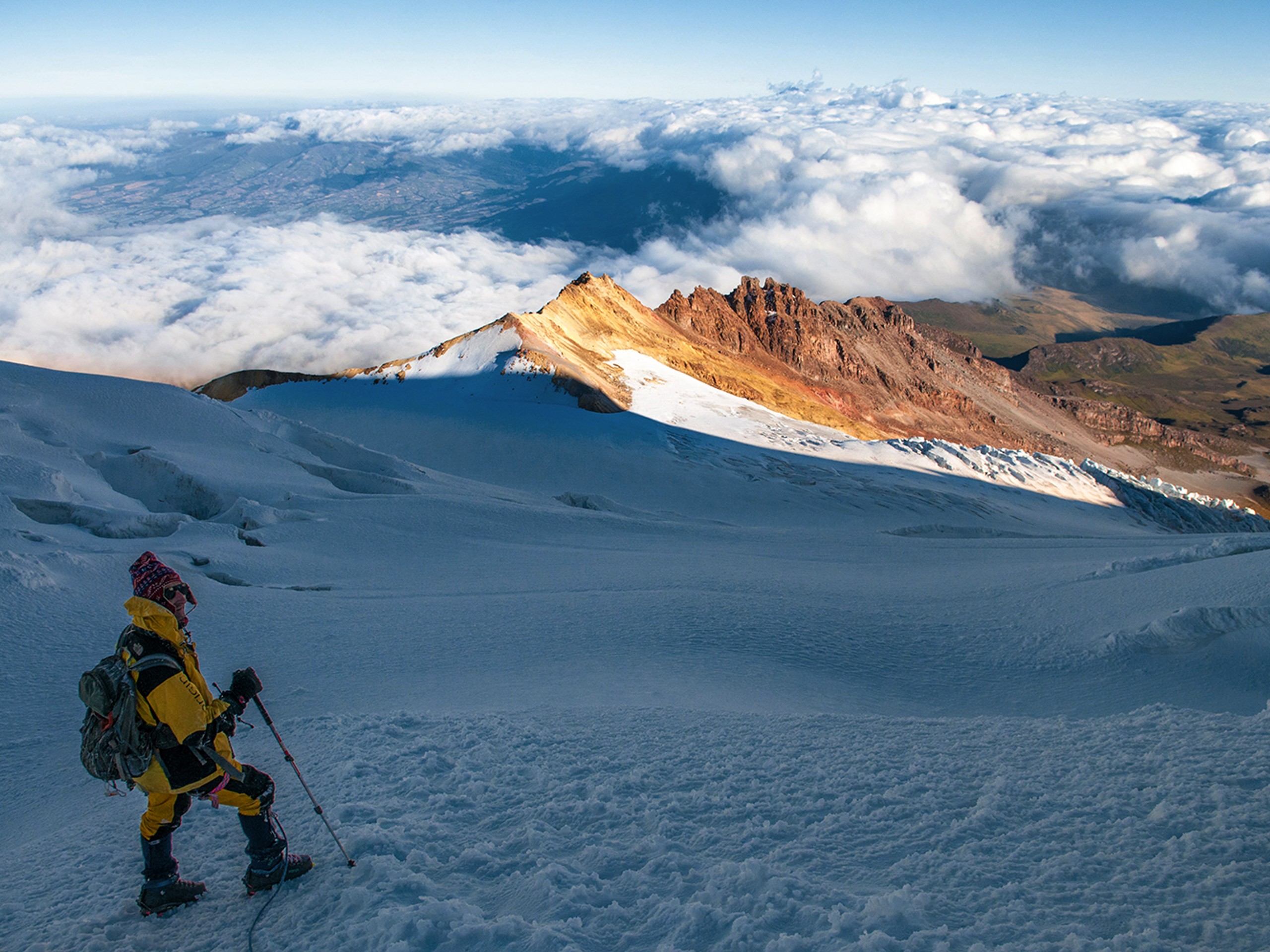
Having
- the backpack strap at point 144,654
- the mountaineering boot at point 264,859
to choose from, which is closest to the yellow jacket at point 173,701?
the backpack strap at point 144,654

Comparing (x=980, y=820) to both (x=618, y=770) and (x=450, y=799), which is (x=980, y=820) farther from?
(x=450, y=799)

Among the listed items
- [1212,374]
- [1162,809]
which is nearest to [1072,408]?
[1212,374]

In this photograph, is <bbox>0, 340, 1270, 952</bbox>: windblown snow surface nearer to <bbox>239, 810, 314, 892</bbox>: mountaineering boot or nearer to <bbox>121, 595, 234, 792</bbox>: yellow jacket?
<bbox>239, 810, 314, 892</bbox>: mountaineering boot

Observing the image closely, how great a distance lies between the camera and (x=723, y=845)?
152 inches

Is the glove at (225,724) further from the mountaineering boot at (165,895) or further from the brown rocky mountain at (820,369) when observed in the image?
the brown rocky mountain at (820,369)

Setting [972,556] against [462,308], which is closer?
[972,556]

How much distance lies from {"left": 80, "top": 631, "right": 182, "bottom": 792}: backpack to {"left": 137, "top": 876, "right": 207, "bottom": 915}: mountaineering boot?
1.97 ft

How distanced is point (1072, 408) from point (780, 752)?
130 metres

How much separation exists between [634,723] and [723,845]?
170cm

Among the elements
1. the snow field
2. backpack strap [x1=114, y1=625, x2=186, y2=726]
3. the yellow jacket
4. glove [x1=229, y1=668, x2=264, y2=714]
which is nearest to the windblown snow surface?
the snow field

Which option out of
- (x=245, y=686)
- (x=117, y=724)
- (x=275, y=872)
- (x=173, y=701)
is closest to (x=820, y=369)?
(x=245, y=686)

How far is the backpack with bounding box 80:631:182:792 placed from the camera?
331cm

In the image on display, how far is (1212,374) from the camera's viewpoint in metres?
188

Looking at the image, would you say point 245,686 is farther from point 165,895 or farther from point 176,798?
point 165,895
